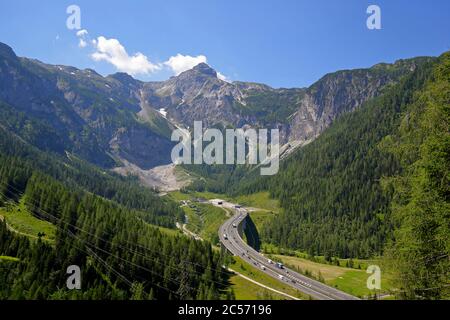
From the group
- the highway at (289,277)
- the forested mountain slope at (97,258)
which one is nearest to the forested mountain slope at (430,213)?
the forested mountain slope at (97,258)

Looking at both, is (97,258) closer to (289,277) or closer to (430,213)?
(289,277)

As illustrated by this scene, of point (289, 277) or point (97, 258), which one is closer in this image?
point (97, 258)

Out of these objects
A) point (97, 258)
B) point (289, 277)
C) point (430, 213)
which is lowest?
point (289, 277)

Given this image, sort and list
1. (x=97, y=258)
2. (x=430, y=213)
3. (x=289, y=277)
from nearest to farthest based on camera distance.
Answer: (x=430, y=213)
(x=97, y=258)
(x=289, y=277)

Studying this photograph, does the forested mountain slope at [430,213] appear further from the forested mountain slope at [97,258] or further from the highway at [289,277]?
the highway at [289,277]

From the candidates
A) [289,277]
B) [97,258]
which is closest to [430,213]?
[97,258]

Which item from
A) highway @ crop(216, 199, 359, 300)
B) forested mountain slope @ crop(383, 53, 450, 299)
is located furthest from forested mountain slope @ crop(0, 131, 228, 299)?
forested mountain slope @ crop(383, 53, 450, 299)

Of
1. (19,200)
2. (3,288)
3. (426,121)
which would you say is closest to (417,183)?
(426,121)

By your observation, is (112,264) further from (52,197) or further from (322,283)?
(322,283)

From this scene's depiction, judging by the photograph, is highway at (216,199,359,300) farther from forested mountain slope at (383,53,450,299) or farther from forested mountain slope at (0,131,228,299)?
forested mountain slope at (383,53,450,299)

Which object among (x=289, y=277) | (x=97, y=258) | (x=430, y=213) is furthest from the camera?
(x=289, y=277)

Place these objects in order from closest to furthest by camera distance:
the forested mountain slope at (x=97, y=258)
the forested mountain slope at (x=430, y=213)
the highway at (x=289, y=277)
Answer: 1. the forested mountain slope at (x=430, y=213)
2. the forested mountain slope at (x=97, y=258)
3. the highway at (x=289, y=277)
